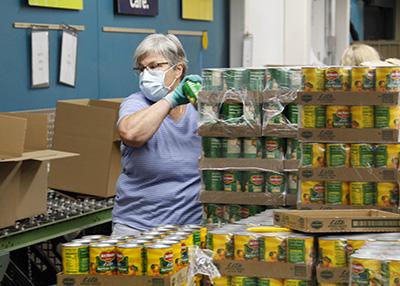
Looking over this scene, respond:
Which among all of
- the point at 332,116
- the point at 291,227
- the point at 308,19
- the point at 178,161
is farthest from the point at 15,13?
the point at 308,19

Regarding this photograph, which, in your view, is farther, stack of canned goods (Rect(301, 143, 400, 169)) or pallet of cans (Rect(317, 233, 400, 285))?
stack of canned goods (Rect(301, 143, 400, 169))

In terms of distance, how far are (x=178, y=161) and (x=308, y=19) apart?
6399 millimetres

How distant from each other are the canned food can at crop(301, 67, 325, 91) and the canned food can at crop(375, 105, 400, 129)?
9.8 inches

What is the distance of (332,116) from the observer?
355cm

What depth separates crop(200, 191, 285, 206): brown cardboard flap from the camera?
149 inches

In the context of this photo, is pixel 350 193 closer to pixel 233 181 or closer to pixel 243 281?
pixel 233 181

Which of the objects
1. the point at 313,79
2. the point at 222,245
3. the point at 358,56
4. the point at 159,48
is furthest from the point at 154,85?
the point at 358,56

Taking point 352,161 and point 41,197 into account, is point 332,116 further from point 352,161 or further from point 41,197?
point 41,197

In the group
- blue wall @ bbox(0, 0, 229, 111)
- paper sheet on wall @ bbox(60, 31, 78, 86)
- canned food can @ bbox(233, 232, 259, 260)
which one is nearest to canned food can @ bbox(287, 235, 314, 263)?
canned food can @ bbox(233, 232, 259, 260)

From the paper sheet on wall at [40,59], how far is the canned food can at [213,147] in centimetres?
232

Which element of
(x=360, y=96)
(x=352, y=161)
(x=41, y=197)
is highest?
(x=360, y=96)

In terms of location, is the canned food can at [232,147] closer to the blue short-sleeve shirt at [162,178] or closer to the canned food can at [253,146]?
the canned food can at [253,146]

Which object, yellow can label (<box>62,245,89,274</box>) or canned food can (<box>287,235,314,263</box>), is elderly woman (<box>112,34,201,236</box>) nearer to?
yellow can label (<box>62,245,89,274</box>)

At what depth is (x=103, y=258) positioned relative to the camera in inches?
115
